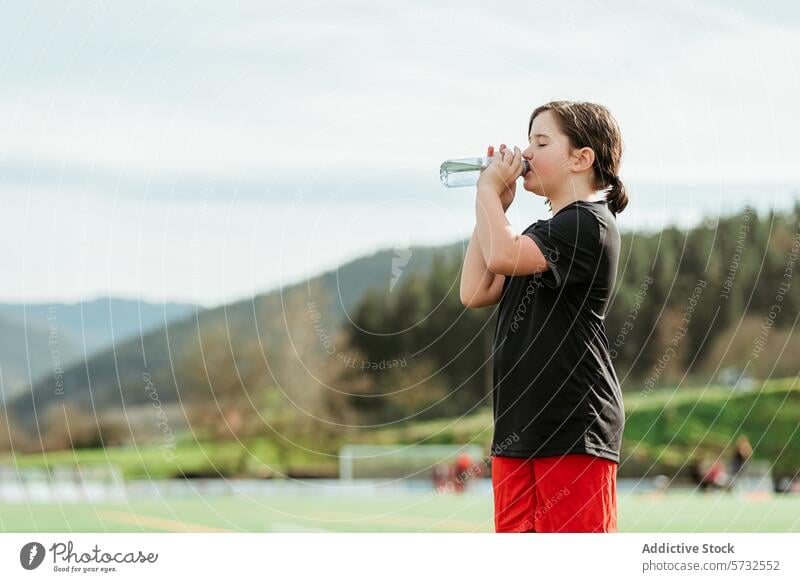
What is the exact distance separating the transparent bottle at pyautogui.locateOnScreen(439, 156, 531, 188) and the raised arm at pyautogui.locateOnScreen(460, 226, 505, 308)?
510 millimetres

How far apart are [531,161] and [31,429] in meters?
56.2

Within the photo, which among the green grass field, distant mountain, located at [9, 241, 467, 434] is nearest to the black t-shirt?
the green grass field

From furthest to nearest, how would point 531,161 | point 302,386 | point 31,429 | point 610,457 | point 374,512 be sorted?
point 302,386 < point 31,429 < point 374,512 < point 531,161 < point 610,457

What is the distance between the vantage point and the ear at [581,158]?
17.1 feet

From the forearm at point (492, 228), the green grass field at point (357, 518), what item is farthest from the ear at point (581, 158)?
the green grass field at point (357, 518)

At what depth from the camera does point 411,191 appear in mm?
8141

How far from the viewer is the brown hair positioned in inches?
206

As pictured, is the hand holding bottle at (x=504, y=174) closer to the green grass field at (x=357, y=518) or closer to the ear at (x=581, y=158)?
the ear at (x=581, y=158)

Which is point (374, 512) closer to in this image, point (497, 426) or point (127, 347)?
point (497, 426)

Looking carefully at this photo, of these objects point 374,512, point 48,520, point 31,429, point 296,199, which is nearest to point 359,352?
point 31,429

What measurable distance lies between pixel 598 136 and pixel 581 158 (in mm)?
140

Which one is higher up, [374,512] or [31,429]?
[374,512]
